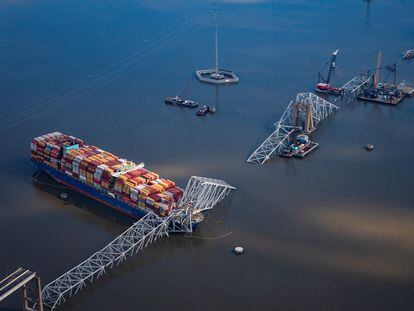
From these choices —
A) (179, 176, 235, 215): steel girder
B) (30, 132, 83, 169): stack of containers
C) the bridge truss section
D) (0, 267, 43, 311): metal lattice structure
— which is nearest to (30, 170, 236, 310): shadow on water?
the bridge truss section

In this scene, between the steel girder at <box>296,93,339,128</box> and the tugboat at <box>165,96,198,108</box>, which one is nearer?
the steel girder at <box>296,93,339,128</box>

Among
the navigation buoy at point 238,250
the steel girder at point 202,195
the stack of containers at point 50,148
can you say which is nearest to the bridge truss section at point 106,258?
the steel girder at point 202,195

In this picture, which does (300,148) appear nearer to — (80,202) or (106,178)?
(106,178)

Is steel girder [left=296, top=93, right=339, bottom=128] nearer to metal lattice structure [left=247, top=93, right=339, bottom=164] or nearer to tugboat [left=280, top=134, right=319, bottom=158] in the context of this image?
metal lattice structure [left=247, top=93, right=339, bottom=164]

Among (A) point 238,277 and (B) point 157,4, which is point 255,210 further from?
(B) point 157,4

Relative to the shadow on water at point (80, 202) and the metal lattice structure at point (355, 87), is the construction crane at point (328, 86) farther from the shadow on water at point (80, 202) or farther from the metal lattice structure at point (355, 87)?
the shadow on water at point (80, 202)
